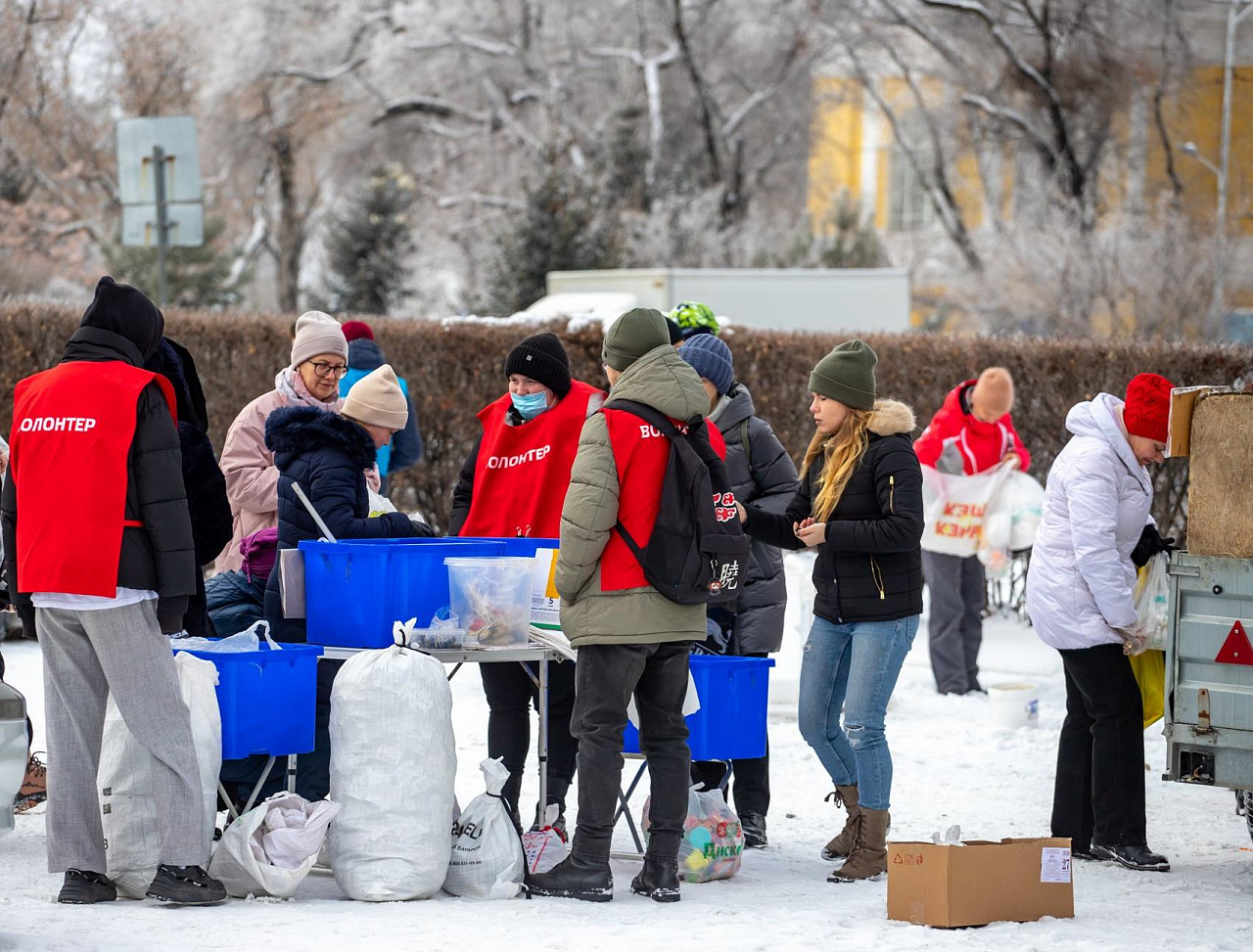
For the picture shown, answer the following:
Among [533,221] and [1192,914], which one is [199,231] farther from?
[533,221]

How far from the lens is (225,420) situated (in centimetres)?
1224

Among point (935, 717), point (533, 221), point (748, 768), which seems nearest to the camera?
point (748, 768)

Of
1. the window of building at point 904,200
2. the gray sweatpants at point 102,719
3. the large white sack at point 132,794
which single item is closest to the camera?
the gray sweatpants at point 102,719

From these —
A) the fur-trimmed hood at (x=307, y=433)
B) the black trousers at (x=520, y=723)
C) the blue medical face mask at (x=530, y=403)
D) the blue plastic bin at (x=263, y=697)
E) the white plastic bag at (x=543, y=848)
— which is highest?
the blue medical face mask at (x=530, y=403)

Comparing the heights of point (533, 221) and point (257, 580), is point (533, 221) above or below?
above

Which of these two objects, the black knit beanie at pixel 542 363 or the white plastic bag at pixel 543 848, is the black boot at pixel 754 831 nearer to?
the white plastic bag at pixel 543 848

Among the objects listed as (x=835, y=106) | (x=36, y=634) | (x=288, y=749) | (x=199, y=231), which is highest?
(x=835, y=106)

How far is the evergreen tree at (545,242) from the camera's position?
24.2m

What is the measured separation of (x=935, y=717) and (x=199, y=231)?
685cm

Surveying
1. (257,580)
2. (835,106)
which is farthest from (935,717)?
(835,106)

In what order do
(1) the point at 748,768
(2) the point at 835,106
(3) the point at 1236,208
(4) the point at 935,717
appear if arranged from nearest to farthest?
(1) the point at 748,768 → (4) the point at 935,717 → (3) the point at 1236,208 → (2) the point at 835,106

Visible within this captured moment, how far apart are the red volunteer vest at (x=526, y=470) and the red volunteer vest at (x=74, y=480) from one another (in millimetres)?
1588

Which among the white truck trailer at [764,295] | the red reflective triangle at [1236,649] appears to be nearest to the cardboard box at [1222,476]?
→ the red reflective triangle at [1236,649]

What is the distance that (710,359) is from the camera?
6.47m
